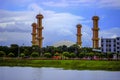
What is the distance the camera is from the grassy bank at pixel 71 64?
233 ft

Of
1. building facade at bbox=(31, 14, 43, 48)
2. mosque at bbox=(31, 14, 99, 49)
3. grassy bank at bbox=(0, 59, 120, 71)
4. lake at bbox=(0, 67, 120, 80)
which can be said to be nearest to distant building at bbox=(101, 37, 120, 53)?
mosque at bbox=(31, 14, 99, 49)

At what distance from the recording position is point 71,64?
3081 inches

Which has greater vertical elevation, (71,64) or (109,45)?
(109,45)

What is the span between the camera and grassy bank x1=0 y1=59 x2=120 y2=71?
70.9 metres

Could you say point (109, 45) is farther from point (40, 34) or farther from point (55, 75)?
point (55, 75)

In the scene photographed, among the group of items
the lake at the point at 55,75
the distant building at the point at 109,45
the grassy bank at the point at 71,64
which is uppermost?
the distant building at the point at 109,45

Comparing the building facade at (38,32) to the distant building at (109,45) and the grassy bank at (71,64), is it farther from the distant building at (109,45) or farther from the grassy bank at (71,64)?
the grassy bank at (71,64)

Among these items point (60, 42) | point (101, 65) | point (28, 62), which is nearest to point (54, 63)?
point (28, 62)

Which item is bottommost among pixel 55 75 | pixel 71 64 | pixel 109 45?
pixel 55 75

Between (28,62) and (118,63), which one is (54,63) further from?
(118,63)

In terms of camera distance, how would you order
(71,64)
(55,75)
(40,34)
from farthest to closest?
(40,34) < (71,64) < (55,75)

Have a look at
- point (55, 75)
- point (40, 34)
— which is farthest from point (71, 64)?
point (40, 34)

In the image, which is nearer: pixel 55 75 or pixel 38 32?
pixel 55 75

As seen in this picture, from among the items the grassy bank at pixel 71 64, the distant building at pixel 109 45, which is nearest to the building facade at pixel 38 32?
the distant building at pixel 109 45
